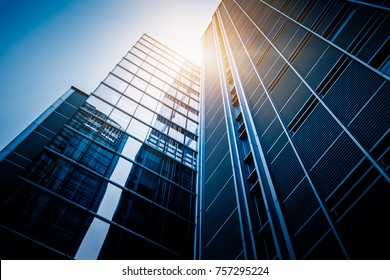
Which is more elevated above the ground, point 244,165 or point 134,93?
point 244,165

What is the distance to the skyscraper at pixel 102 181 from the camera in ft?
35.7

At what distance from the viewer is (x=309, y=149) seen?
10.8m

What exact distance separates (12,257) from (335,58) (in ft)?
50.8

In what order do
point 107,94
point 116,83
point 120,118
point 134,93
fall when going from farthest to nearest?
point 134,93, point 116,83, point 107,94, point 120,118

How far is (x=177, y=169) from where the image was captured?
18.6 metres

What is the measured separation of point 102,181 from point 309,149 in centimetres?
1045

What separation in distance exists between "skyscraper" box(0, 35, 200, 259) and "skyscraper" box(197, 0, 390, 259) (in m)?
2.10

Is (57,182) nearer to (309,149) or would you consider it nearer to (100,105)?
(100,105)

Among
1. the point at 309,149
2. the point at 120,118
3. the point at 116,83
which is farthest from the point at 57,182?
the point at 116,83

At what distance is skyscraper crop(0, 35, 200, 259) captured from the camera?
10.9m

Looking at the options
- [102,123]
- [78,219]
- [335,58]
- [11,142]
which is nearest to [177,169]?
[102,123]

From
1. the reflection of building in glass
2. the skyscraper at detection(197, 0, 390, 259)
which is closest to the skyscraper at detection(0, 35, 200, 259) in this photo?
the reflection of building in glass
